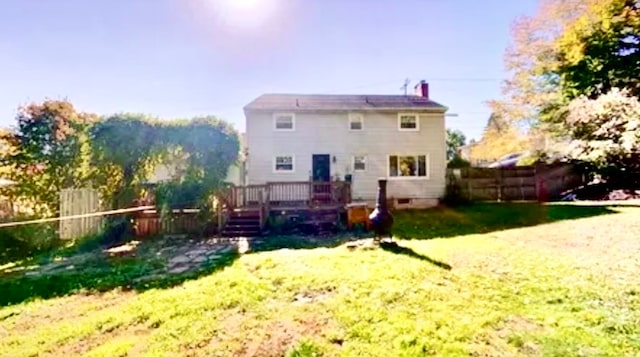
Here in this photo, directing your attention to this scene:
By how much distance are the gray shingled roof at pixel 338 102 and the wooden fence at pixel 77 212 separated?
8177 mm

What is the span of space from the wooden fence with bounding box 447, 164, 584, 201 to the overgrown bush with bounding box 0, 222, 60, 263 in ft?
55.3

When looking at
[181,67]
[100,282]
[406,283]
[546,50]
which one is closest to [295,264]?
[406,283]

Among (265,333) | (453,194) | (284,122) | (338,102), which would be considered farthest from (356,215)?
(265,333)

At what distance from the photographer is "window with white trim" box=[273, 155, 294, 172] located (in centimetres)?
1847

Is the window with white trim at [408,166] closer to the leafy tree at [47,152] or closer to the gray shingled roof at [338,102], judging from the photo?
the gray shingled roof at [338,102]

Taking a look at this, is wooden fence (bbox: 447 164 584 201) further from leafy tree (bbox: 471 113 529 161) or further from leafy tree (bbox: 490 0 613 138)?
leafy tree (bbox: 471 113 529 161)

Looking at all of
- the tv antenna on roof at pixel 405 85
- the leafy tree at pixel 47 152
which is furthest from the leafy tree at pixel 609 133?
the leafy tree at pixel 47 152

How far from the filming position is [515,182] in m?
21.1

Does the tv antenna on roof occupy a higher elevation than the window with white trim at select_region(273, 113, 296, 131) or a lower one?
higher

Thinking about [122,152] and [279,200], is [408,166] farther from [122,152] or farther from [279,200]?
[122,152]

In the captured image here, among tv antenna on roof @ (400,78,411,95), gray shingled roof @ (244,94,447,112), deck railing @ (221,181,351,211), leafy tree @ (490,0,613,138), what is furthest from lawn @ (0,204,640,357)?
leafy tree @ (490,0,613,138)

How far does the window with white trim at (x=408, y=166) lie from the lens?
19125mm

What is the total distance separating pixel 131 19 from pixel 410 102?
12980 millimetres

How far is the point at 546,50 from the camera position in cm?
2544
